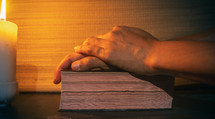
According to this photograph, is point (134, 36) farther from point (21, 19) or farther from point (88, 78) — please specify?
point (21, 19)

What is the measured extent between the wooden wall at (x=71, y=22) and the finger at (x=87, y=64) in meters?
0.26

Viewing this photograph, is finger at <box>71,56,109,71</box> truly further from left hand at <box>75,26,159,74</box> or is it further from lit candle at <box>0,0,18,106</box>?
lit candle at <box>0,0,18,106</box>

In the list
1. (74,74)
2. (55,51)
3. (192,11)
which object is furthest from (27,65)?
(192,11)

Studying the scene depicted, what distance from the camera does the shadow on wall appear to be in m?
0.70

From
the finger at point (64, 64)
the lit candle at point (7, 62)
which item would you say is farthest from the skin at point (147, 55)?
the lit candle at point (7, 62)

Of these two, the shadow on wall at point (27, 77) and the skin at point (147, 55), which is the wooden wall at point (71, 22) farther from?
the skin at point (147, 55)

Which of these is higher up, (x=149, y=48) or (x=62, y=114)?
(x=149, y=48)

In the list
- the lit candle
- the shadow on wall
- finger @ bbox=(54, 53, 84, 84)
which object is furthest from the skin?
the shadow on wall

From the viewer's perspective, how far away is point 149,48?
1.45 ft

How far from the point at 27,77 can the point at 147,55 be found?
49cm

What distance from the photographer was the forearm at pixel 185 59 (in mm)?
340

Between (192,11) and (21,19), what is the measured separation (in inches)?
27.1

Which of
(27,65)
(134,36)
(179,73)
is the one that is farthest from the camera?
(27,65)

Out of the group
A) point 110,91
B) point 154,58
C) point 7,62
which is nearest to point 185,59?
point 154,58
